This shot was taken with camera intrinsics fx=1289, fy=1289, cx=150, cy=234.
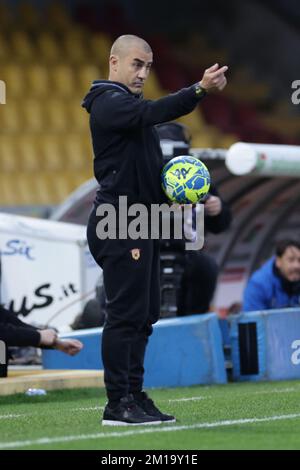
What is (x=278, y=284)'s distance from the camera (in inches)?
414

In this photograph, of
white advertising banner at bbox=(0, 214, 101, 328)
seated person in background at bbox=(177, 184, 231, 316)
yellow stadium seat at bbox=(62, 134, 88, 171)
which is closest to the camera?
seated person in background at bbox=(177, 184, 231, 316)

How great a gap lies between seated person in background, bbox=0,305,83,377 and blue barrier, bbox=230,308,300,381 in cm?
198

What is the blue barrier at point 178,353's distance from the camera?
9227 millimetres

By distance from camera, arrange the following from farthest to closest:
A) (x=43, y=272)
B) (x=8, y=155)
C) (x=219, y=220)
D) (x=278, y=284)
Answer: (x=8, y=155) < (x=43, y=272) < (x=278, y=284) < (x=219, y=220)

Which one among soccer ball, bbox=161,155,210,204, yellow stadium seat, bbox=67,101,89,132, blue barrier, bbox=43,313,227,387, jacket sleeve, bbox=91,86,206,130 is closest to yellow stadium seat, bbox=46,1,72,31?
yellow stadium seat, bbox=67,101,89,132

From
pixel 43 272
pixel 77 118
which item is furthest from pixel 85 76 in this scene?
pixel 43 272

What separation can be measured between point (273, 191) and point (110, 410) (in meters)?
6.62

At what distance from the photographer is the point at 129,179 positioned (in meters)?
6.09

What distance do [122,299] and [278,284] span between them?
4.65m

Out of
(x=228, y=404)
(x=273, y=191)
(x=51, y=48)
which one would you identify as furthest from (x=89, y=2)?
(x=228, y=404)

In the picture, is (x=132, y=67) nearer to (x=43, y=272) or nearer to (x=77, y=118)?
(x=43, y=272)

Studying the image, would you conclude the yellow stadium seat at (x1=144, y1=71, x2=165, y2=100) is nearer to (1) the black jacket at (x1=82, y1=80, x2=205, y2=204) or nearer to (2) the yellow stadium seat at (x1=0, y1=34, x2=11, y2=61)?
(2) the yellow stadium seat at (x1=0, y1=34, x2=11, y2=61)

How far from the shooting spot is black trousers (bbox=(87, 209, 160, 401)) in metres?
6.02

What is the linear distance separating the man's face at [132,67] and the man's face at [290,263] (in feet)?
14.6
